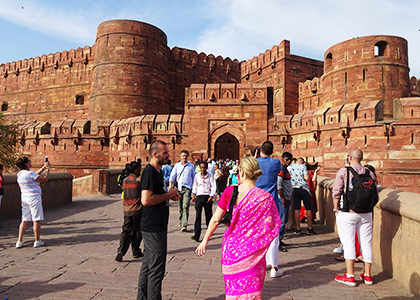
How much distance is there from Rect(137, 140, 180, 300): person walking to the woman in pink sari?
57 cm

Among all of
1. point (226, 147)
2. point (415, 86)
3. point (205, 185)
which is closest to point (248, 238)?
point (205, 185)

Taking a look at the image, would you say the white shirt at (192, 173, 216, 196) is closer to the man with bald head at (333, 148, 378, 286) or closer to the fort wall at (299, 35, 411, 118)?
the man with bald head at (333, 148, 378, 286)

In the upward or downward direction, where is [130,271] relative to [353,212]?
downward

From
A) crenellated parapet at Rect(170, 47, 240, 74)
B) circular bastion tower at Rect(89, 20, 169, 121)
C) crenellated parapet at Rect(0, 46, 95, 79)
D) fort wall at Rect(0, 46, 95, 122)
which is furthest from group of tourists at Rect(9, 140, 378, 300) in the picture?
crenellated parapet at Rect(0, 46, 95, 79)

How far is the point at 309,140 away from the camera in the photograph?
13.8 m

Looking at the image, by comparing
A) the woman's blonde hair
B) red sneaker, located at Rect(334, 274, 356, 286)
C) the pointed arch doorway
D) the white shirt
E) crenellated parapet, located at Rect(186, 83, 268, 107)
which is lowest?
red sneaker, located at Rect(334, 274, 356, 286)

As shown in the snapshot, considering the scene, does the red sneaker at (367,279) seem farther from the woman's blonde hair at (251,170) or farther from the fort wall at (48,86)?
the fort wall at (48,86)

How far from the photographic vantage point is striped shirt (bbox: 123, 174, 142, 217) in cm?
412

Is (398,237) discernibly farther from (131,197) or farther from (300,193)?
(131,197)

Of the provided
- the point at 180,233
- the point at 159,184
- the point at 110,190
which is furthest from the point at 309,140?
the point at 159,184

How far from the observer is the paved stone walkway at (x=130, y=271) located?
2.91 metres

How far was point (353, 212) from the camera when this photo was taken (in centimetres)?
325

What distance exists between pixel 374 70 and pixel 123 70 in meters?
16.1

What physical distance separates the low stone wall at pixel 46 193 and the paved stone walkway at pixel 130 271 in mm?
1274
